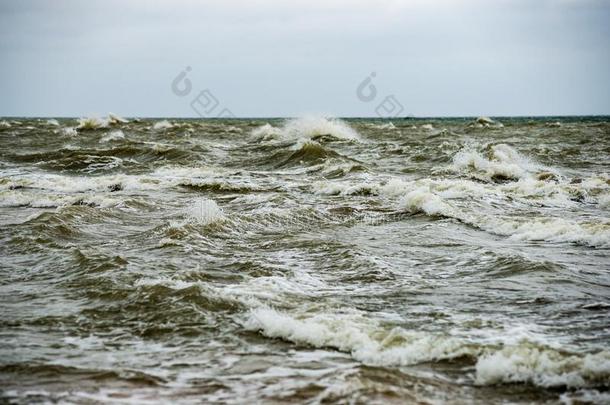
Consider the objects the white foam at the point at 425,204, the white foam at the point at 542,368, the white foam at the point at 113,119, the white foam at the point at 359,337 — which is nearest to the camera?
the white foam at the point at 542,368

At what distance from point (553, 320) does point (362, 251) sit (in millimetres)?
2923

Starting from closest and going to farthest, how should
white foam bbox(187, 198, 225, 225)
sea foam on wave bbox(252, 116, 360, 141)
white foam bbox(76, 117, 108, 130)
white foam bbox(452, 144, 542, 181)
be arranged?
white foam bbox(187, 198, 225, 225) < white foam bbox(452, 144, 542, 181) < sea foam on wave bbox(252, 116, 360, 141) < white foam bbox(76, 117, 108, 130)

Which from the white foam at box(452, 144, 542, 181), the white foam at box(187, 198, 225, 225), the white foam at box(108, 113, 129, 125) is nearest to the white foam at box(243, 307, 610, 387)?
the white foam at box(187, 198, 225, 225)

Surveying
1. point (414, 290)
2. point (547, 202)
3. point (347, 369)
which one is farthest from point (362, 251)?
point (547, 202)

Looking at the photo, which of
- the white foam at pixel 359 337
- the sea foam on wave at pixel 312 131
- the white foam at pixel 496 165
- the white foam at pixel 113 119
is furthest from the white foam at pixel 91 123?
the white foam at pixel 359 337

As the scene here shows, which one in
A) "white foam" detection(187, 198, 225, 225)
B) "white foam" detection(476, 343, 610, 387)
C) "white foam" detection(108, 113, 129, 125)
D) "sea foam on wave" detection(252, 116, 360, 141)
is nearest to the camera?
"white foam" detection(476, 343, 610, 387)

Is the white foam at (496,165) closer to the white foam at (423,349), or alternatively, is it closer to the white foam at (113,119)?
the white foam at (423,349)

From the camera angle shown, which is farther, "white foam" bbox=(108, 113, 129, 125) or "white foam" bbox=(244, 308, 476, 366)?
"white foam" bbox=(108, 113, 129, 125)

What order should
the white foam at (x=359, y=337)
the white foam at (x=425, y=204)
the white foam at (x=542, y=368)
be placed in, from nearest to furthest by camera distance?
the white foam at (x=542, y=368) → the white foam at (x=359, y=337) → the white foam at (x=425, y=204)

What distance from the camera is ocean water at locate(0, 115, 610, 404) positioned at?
3846 mm

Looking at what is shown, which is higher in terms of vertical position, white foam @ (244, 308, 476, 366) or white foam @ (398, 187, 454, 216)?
white foam @ (398, 187, 454, 216)

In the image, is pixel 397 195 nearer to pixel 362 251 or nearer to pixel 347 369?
pixel 362 251

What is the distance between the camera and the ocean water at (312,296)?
151 inches

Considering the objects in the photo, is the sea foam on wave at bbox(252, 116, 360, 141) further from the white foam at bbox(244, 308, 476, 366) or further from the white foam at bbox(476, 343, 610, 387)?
the white foam at bbox(476, 343, 610, 387)
